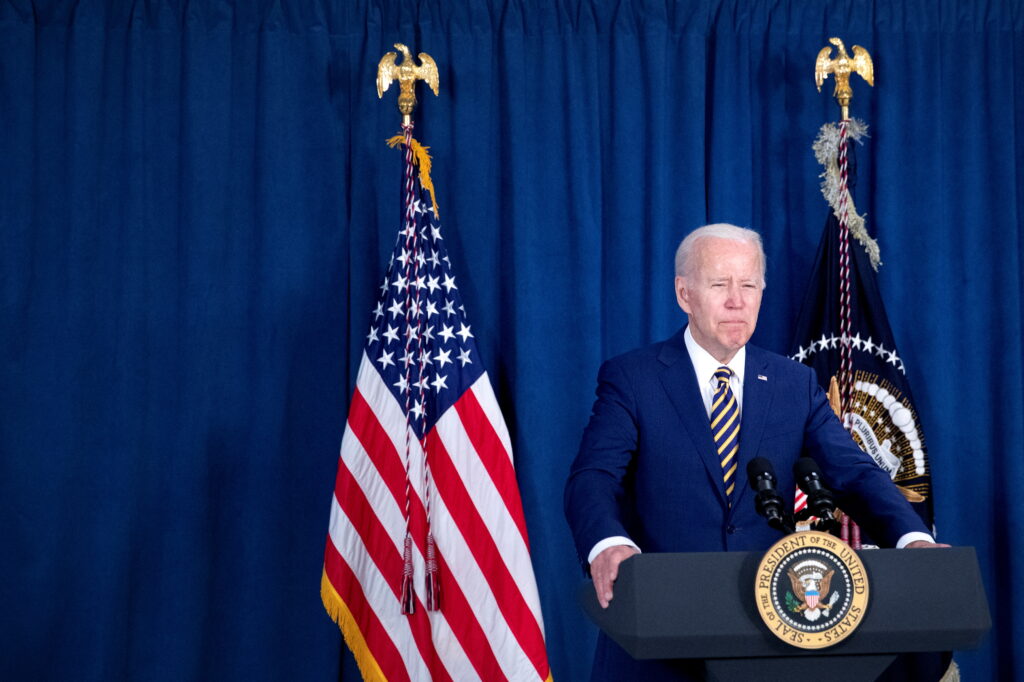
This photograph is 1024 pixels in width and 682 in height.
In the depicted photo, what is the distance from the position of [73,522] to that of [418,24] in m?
2.31

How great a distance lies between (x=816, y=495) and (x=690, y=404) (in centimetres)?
52

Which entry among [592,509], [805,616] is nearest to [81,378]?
[592,509]

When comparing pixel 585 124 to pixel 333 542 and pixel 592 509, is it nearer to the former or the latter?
pixel 333 542

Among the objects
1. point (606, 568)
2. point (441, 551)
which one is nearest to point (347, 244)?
point (441, 551)

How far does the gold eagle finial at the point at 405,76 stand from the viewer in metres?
3.66

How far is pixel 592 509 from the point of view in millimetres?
1918

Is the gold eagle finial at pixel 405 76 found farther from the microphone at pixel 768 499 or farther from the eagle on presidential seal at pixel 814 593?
the eagle on presidential seal at pixel 814 593

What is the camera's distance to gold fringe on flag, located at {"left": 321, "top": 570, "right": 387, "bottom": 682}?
3.33 m

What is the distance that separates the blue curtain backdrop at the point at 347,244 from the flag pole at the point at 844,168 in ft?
0.79

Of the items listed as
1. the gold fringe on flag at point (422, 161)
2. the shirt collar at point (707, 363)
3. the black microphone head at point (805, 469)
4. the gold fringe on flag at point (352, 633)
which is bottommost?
the gold fringe on flag at point (352, 633)

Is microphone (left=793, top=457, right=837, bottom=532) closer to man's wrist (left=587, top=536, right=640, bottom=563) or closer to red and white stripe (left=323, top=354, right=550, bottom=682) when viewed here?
man's wrist (left=587, top=536, right=640, bottom=563)

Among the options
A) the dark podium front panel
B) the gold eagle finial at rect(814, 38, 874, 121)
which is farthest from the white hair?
the gold eagle finial at rect(814, 38, 874, 121)

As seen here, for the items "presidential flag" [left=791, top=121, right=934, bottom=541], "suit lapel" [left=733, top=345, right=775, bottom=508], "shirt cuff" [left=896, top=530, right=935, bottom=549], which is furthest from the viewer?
"presidential flag" [left=791, top=121, right=934, bottom=541]

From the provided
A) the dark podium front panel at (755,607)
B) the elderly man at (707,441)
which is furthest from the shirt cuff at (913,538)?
the dark podium front panel at (755,607)
